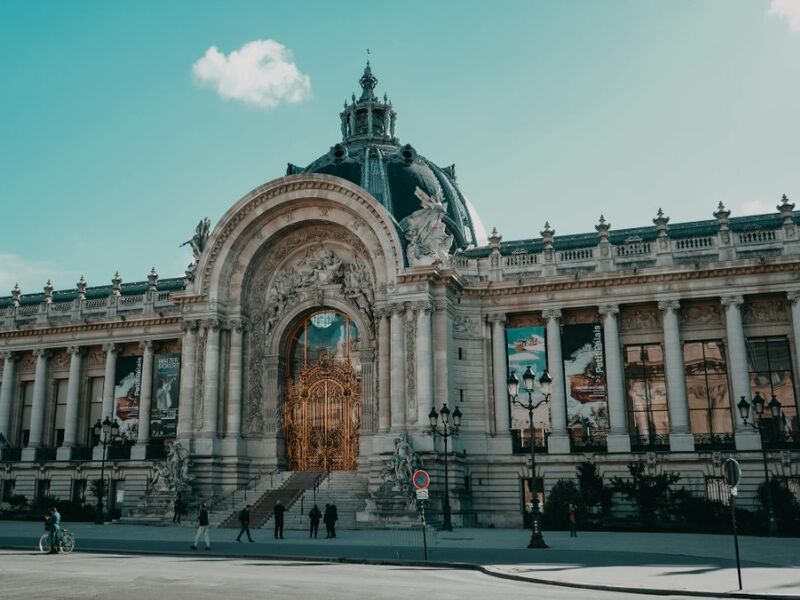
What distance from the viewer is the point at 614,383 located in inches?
1492

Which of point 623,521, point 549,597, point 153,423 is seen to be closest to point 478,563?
point 549,597

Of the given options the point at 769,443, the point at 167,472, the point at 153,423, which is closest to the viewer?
the point at 769,443

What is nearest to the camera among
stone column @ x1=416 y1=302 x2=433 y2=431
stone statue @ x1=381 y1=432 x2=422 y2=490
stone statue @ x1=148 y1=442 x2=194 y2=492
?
stone statue @ x1=381 y1=432 x2=422 y2=490

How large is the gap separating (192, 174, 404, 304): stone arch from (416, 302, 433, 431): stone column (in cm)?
271

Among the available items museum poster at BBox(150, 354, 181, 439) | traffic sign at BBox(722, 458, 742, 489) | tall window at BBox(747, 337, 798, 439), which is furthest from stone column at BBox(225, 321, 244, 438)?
traffic sign at BBox(722, 458, 742, 489)

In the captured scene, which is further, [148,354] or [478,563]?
[148,354]

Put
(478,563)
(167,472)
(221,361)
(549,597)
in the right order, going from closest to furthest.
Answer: (549,597), (478,563), (167,472), (221,361)

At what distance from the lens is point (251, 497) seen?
3775 centimetres

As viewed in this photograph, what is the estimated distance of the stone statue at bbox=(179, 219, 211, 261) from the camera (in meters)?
42.8

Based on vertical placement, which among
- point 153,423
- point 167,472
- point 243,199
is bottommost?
point 167,472

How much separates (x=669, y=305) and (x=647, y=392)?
4.33 meters

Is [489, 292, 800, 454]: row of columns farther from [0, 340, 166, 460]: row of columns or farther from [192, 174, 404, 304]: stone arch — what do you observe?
[0, 340, 166, 460]: row of columns

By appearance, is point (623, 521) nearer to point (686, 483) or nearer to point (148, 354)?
point (686, 483)

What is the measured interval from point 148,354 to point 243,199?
11.8m
